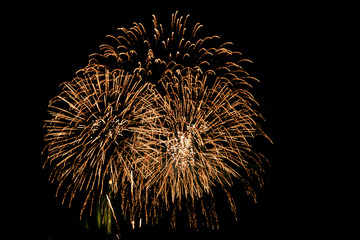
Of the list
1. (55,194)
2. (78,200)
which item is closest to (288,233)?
(78,200)

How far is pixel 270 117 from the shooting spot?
31.9 ft

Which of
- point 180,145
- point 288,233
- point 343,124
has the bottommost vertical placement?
point 288,233

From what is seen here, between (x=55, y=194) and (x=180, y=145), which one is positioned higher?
(x=55, y=194)

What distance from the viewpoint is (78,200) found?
909 cm

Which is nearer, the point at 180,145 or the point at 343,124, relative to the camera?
the point at 180,145

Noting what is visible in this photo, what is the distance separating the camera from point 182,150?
19.6ft

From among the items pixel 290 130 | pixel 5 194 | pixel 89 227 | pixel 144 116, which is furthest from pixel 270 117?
pixel 5 194

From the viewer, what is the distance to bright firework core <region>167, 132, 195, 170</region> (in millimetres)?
5910

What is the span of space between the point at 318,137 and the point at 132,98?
6680 mm

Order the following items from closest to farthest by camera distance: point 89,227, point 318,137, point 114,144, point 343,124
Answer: point 114,144 → point 89,227 → point 343,124 → point 318,137

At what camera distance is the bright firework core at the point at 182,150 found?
5910mm

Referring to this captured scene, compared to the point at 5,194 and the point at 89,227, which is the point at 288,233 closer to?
the point at 89,227

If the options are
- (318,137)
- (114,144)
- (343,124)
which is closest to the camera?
(114,144)

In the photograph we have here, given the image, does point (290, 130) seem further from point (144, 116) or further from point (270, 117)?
point (144, 116)
